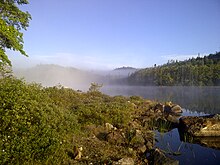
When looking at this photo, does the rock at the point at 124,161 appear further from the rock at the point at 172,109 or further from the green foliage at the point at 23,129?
the rock at the point at 172,109

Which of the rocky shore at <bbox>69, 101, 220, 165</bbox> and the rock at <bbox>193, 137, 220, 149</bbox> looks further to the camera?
the rock at <bbox>193, 137, 220, 149</bbox>

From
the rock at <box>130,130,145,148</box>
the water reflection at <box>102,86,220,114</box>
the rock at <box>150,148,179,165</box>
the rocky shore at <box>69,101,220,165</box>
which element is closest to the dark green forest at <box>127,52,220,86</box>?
the water reflection at <box>102,86,220,114</box>

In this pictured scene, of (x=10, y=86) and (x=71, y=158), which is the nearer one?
(x=71, y=158)

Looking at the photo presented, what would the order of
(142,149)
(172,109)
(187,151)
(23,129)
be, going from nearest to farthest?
(23,129), (142,149), (187,151), (172,109)

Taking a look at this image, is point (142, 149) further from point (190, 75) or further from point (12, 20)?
point (190, 75)

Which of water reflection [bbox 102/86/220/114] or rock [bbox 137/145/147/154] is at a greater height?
rock [bbox 137/145/147/154]

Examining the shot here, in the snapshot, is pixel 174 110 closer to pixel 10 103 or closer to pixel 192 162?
pixel 192 162

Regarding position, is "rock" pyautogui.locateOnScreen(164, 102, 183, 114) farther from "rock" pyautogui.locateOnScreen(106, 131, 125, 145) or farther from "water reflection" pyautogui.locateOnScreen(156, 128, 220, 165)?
"rock" pyautogui.locateOnScreen(106, 131, 125, 145)

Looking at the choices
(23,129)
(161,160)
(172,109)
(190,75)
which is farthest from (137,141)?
(190,75)

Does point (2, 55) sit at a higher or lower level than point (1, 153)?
higher

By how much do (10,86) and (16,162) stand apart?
15.7 ft

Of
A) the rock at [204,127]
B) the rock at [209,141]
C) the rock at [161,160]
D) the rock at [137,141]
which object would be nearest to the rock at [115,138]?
the rock at [137,141]

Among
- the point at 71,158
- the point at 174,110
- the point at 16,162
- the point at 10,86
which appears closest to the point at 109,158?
the point at 71,158

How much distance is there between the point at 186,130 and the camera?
20344 millimetres
